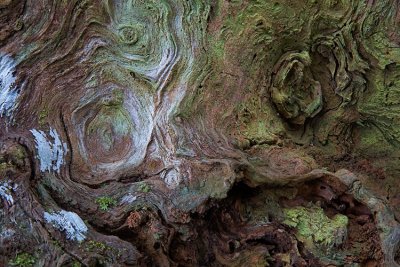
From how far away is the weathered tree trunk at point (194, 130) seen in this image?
15.0 ft

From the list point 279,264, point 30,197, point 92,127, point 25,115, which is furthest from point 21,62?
point 279,264

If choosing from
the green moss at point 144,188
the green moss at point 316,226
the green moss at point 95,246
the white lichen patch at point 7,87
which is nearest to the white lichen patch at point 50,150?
the white lichen patch at point 7,87

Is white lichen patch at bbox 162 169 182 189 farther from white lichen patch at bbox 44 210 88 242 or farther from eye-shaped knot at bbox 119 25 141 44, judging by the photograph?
eye-shaped knot at bbox 119 25 141 44

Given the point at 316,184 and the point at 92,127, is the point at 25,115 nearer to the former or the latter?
the point at 92,127

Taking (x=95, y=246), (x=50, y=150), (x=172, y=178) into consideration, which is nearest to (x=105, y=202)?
(x=95, y=246)

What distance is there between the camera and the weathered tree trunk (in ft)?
15.0

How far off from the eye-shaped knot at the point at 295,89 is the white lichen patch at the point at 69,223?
3052 millimetres

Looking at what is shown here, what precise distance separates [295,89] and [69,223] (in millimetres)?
3576

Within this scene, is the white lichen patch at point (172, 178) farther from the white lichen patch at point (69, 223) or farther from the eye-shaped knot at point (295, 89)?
the eye-shaped knot at point (295, 89)

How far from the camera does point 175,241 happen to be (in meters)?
4.59

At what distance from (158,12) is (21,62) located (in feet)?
5.91

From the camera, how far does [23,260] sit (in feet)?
13.3

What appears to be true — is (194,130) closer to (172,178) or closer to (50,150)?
(172,178)

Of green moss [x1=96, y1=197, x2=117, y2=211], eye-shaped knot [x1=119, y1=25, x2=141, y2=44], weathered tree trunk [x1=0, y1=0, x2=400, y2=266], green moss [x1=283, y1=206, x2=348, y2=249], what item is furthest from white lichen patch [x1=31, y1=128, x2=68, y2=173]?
green moss [x1=283, y1=206, x2=348, y2=249]
